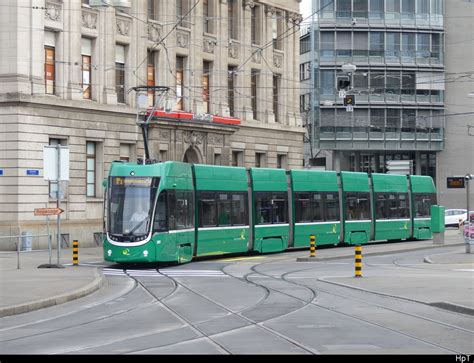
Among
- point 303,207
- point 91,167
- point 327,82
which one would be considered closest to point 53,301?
point 303,207

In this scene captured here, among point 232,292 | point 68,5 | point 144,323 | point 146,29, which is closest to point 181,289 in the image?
point 232,292

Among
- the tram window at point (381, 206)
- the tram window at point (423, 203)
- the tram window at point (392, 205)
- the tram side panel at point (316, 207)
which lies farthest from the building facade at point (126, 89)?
the tram window at point (423, 203)

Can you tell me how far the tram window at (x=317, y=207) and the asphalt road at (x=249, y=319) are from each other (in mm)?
13959

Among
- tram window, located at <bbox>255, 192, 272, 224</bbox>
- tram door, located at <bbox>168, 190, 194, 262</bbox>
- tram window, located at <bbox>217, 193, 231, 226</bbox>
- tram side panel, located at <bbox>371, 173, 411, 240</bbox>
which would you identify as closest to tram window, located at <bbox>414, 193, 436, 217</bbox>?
tram side panel, located at <bbox>371, 173, 411, 240</bbox>

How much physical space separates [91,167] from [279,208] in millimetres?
11164

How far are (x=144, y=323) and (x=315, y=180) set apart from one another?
90.9 feet

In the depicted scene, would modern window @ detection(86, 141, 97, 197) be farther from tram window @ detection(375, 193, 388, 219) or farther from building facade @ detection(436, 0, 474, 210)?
building facade @ detection(436, 0, 474, 210)

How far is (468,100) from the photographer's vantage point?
8494cm

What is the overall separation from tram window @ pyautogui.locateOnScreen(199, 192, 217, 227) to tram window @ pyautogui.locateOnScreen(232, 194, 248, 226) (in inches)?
56.7

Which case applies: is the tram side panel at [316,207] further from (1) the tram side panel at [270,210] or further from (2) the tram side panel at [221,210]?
(2) the tram side panel at [221,210]

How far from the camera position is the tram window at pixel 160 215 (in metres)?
30.7

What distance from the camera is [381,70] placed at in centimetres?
8338

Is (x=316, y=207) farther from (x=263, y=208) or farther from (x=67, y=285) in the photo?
(x=67, y=285)

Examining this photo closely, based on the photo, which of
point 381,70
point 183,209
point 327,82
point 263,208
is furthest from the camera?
point 327,82
